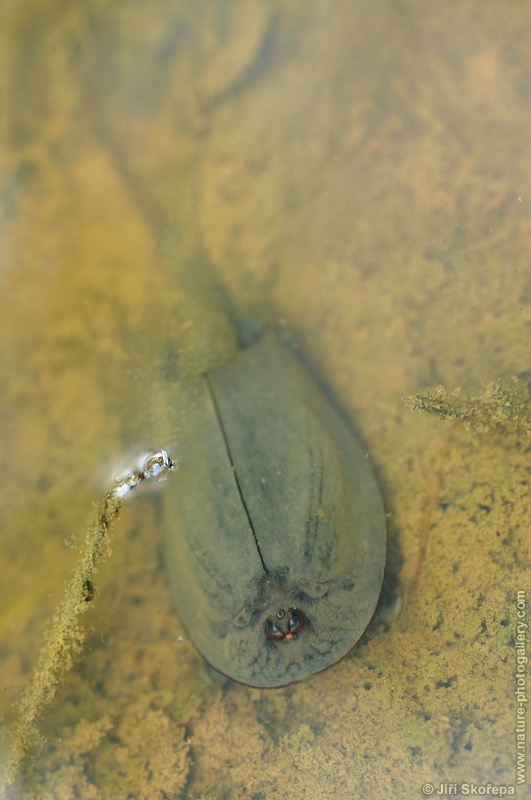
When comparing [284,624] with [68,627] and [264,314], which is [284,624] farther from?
[264,314]

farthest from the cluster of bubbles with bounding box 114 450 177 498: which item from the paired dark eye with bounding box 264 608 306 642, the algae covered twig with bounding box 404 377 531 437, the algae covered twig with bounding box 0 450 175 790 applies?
the algae covered twig with bounding box 404 377 531 437

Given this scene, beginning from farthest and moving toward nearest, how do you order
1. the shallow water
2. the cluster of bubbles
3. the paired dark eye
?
the cluster of bubbles
the shallow water
the paired dark eye

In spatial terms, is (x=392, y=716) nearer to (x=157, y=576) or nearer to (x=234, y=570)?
(x=234, y=570)

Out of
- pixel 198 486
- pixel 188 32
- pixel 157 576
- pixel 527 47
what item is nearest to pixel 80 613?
pixel 157 576

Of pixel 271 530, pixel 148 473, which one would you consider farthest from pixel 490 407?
pixel 148 473

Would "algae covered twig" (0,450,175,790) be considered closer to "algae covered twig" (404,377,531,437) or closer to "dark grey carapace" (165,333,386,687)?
"dark grey carapace" (165,333,386,687)
